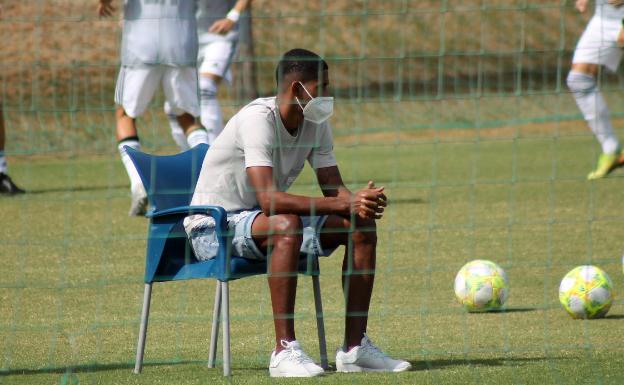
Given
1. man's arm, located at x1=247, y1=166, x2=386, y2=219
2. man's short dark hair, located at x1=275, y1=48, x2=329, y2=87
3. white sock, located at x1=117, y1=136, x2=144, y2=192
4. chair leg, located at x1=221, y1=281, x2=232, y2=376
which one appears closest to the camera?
chair leg, located at x1=221, y1=281, x2=232, y2=376

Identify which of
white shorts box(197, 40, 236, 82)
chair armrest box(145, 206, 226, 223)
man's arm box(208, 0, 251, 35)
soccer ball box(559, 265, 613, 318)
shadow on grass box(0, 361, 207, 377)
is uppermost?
man's arm box(208, 0, 251, 35)

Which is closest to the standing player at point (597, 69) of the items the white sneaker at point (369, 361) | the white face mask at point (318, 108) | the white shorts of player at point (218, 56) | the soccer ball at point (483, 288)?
the white shorts of player at point (218, 56)

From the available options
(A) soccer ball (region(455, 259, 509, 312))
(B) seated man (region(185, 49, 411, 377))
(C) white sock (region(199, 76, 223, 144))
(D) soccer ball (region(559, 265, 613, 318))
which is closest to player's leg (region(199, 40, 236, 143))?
(C) white sock (region(199, 76, 223, 144))

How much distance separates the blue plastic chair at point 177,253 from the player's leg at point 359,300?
140 millimetres

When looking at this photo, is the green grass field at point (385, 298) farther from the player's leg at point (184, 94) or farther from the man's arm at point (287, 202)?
the player's leg at point (184, 94)

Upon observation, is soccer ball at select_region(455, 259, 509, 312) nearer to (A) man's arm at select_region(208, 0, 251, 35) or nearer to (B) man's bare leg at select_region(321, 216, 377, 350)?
(B) man's bare leg at select_region(321, 216, 377, 350)

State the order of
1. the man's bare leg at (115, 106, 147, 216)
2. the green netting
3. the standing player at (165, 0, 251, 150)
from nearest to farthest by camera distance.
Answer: the green netting, the man's bare leg at (115, 106, 147, 216), the standing player at (165, 0, 251, 150)

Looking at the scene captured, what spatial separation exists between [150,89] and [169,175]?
433 centimetres

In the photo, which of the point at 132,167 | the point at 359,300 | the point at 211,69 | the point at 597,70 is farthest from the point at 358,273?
the point at 597,70

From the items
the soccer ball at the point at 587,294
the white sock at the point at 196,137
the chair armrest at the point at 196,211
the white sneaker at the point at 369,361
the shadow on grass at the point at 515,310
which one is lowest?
the shadow on grass at the point at 515,310

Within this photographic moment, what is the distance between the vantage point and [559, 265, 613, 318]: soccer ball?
6.37 m

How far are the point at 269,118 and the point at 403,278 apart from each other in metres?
2.60

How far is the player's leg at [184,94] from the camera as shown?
973 cm

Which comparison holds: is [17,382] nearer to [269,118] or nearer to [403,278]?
[269,118]
